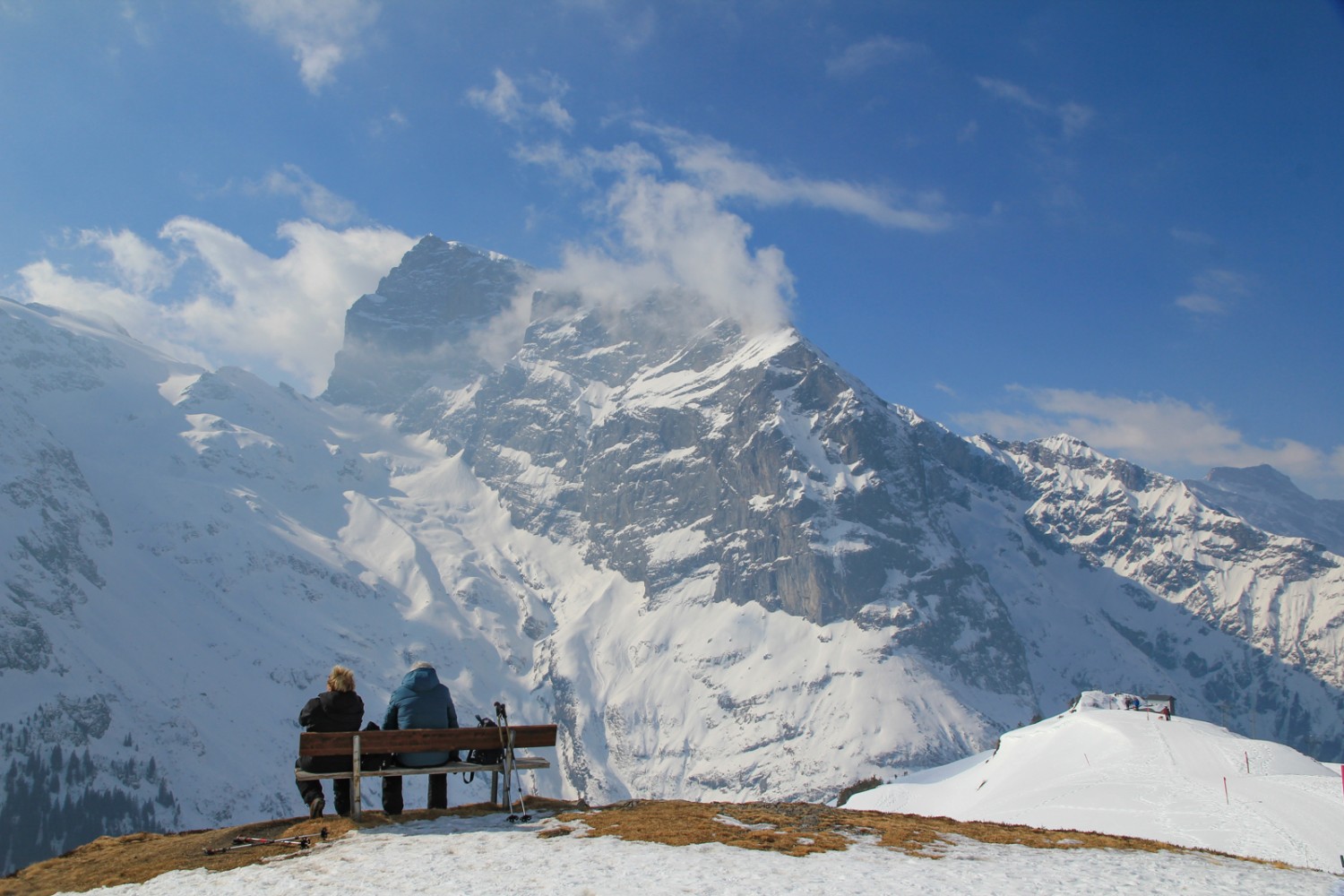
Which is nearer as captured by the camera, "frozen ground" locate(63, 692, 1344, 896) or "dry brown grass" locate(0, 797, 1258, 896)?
"frozen ground" locate(63, 692, 1344, 896)

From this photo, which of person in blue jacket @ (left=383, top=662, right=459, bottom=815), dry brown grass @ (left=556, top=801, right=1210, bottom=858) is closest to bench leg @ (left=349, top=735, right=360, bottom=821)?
person in blue jacket @ (left=383, top=662, right=459, bottom=815)

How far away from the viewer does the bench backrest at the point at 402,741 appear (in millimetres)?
19234

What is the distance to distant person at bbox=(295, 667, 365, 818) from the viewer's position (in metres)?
19.8

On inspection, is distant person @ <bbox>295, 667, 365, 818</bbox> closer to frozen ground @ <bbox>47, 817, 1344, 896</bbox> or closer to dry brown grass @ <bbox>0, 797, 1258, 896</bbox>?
dry brown grass @ <bbox>0, 797, 1258, 896</bbox>

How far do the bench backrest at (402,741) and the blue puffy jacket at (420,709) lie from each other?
0.46m

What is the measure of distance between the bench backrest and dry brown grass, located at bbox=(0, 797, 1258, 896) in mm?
1340

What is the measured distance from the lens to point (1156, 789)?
48062 mm

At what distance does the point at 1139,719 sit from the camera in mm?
71500

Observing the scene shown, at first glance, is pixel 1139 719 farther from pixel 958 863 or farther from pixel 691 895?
pixel 691 895

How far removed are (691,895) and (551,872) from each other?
245 cm

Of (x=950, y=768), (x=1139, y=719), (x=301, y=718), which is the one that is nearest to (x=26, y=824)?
(x=950, y=768)

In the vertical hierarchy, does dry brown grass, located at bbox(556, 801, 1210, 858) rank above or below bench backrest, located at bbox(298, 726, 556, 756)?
below

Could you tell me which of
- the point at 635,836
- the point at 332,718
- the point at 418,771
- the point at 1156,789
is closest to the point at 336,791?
the point at 332,718

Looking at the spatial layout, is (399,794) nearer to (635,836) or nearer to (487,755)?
(487,755)
